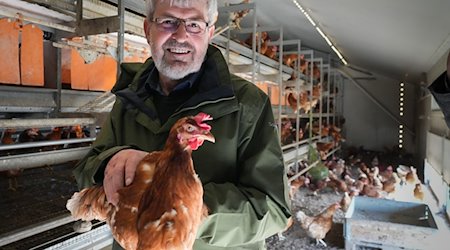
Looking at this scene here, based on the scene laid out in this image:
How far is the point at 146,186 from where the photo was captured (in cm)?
62

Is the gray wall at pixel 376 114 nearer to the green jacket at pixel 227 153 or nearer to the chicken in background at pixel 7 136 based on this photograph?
the chicken in background at pixel 7 136

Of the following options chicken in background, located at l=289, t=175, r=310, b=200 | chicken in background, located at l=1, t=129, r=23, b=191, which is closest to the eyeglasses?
chicken in background, located at l=1, t=129, r=23, b=191

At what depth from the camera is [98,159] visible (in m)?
0.71

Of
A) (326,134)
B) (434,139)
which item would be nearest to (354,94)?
(326,134)

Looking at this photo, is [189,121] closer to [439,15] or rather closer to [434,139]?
[439,15]

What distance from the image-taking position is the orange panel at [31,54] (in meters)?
2.10

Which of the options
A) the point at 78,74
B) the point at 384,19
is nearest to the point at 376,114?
the point at 384,19

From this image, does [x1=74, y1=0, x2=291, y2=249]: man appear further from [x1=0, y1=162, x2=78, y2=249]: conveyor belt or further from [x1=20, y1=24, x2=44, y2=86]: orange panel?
[x1=20, y1=24, x2=44, y2=86]: orange panel

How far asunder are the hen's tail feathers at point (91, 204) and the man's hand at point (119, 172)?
6 centimetres

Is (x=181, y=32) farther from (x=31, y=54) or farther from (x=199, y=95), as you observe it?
(x=31, y=54)

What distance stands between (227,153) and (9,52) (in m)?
1.97

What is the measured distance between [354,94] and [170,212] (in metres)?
9.50

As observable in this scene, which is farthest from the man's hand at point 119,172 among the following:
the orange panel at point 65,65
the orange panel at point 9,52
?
the orange panel at point 65,65

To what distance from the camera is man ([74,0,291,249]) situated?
662mm
